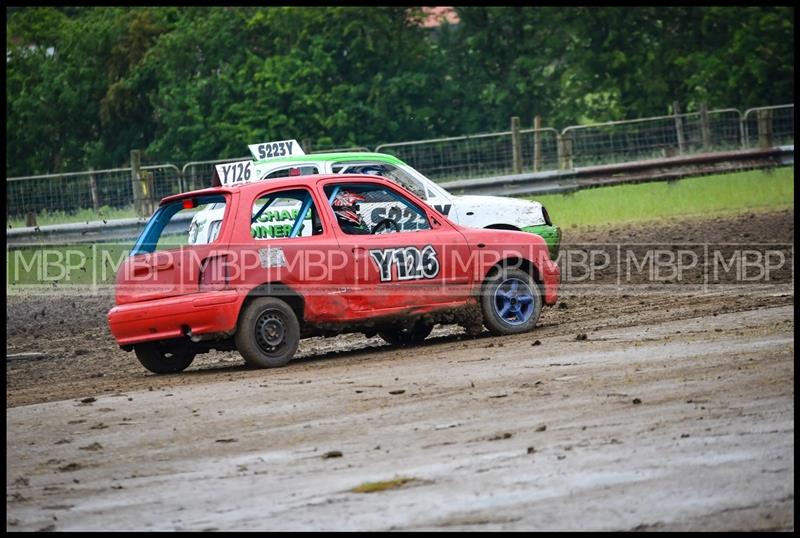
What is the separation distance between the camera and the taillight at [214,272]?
39.4ft

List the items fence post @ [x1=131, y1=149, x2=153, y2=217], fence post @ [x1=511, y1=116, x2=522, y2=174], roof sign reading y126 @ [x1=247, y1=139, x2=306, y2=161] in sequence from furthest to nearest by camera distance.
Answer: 1. fence post @ [x1=511, y1=116, x2=522, y2=174]
2. fence post @ [x1=131, y1=149, x2=153, y2=217]
3. roof sign reading y126 @ [x1=247, y1=139, x2=306, y2=161]

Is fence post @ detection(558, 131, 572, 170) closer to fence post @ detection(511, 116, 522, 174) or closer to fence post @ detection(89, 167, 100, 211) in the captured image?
fence post @ detection(511, 116, 522, 174)

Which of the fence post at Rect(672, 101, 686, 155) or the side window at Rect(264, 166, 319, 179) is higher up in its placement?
the fence post at Rect(672, 101, 686, 155)

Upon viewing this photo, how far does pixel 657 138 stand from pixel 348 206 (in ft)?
62.5

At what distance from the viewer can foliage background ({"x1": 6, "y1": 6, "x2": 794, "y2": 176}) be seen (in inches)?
1788

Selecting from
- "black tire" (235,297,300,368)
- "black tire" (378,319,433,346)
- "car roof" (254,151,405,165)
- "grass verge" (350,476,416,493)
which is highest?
"car roof" (254,151,405,165)

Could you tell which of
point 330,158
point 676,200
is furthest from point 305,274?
point 676,200

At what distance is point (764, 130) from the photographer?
97.4 ft

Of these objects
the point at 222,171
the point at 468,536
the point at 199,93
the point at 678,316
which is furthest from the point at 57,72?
the point at 468,536

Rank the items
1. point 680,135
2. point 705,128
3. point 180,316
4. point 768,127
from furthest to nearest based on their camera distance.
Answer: point 680,135 < point 705,128 < point 768,127 < point 180,316

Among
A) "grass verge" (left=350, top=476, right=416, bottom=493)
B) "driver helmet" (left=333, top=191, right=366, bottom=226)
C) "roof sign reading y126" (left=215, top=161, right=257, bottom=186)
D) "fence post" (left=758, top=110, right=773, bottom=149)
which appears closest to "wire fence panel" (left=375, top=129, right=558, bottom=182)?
"fence post" (left=758, top=110, right=773, bottom=149)

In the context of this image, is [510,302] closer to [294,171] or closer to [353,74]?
[294,171]

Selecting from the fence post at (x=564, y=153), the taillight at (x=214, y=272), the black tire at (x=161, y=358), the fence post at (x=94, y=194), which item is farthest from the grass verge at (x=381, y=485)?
the fence post at (x=564, y=153)

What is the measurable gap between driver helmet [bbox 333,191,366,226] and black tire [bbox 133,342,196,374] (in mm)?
1718
